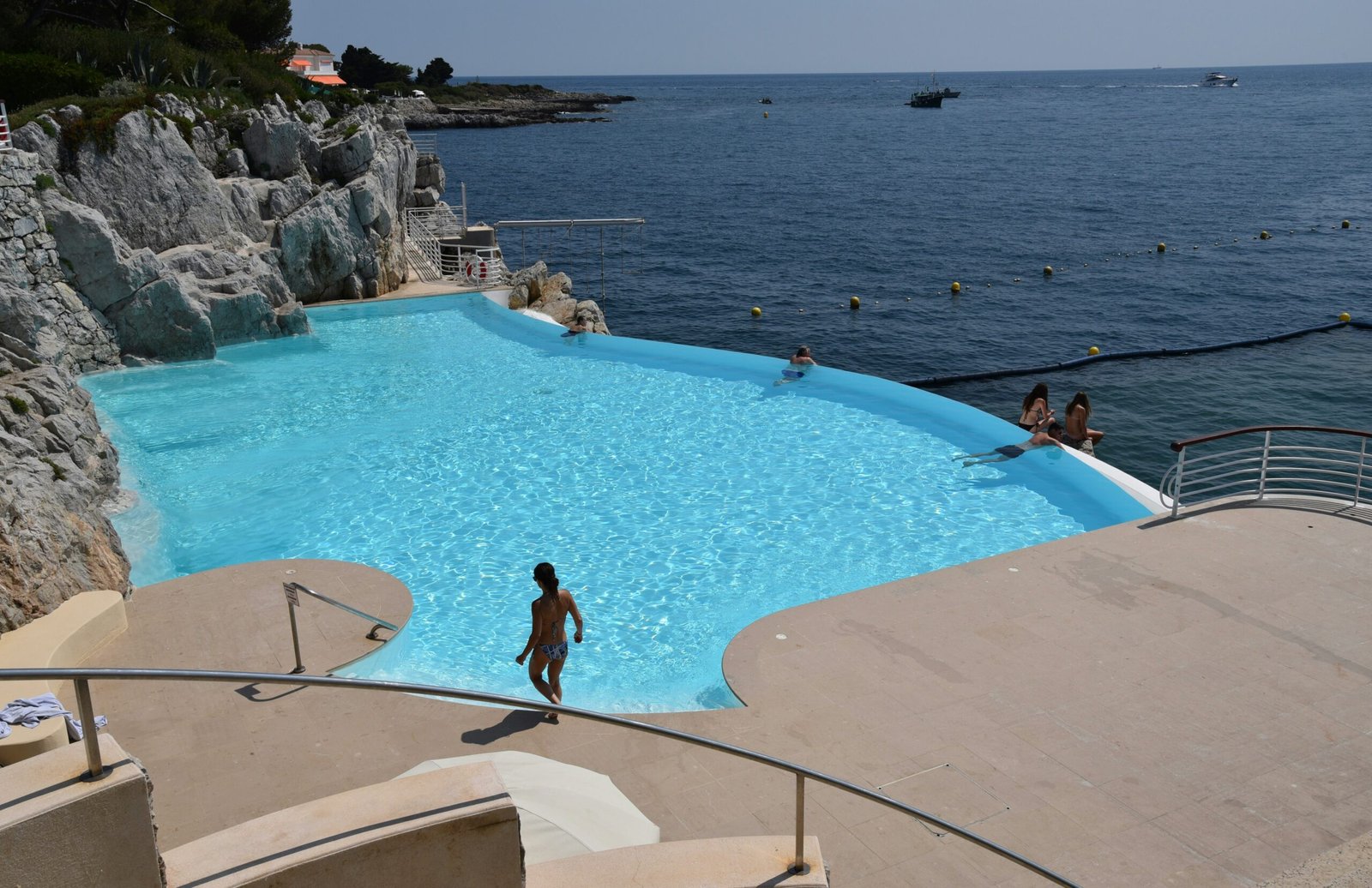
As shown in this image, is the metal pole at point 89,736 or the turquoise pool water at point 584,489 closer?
the metal pole at point 89,736

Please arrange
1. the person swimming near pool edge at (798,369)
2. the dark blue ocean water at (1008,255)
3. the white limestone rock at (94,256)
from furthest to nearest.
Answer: the dark blue ocean water at (1008,255) → the person swimming near pool edge at (798,369) → the white limestone rock at (94,256)

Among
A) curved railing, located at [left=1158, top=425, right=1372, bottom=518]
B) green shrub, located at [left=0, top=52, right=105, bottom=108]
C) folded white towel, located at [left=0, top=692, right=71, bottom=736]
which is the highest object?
green shrub, located at [left=0, top=52, right=105, bottom=108]

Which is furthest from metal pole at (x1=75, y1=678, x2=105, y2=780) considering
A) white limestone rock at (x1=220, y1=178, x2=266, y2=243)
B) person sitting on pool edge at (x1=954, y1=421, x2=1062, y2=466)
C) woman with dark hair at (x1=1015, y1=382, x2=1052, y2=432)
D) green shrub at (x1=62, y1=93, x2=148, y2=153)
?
white limestone rock at (x1=220, y1=178, x2=266, y2=243)

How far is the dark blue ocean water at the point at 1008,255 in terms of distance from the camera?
2964cm

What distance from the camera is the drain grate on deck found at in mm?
7824

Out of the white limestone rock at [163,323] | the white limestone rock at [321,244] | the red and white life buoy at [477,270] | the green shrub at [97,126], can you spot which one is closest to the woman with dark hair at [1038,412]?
the red and white life buoy at [477,270]

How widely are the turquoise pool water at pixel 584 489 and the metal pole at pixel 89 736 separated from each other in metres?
6.11

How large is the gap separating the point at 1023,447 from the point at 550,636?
35.6 feet

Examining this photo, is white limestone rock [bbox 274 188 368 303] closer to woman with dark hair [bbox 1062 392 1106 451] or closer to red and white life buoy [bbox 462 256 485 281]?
red and white life buoy [bbox 462 256 485 281]

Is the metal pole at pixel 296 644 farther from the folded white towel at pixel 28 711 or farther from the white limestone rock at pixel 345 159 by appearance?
the white limestone rock at pixel 345 159

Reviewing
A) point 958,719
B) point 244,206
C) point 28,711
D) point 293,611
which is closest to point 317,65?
point 244,206

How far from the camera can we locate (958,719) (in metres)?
9.13

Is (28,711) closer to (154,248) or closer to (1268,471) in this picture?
(1268,471)

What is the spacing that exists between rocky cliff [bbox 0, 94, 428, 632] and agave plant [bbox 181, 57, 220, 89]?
4558 mm
